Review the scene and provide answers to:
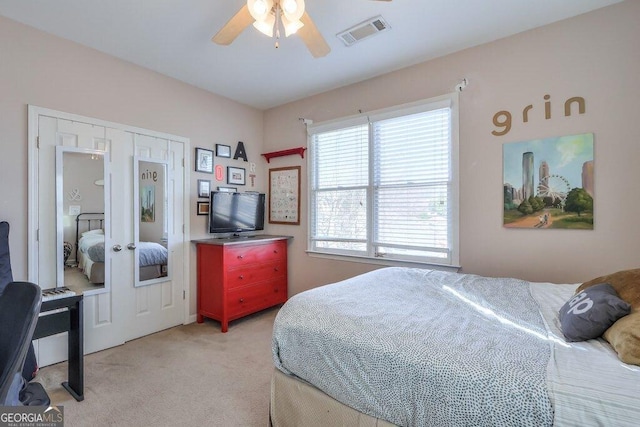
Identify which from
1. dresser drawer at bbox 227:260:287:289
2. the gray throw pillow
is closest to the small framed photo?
dresser drawer at bbox 227:260:287:289

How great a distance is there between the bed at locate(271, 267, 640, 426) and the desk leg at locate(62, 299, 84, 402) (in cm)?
152

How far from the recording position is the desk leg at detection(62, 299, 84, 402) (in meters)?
2.15

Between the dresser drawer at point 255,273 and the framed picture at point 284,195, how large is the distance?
2.09ft

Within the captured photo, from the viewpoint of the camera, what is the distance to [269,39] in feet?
8.86

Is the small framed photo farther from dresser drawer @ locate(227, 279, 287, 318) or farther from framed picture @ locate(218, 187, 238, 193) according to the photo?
dresser drawer @ locate(227, 279, 287, 318)

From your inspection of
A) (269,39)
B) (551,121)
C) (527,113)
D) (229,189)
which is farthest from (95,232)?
(551,121)

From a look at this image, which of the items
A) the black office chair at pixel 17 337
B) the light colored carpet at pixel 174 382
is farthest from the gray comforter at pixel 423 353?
the black office chair at pixel 17 337

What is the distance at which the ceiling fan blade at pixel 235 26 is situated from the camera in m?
1.92

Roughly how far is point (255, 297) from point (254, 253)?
55 centimetres

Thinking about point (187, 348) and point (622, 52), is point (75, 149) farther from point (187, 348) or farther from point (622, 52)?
point (622, 52)

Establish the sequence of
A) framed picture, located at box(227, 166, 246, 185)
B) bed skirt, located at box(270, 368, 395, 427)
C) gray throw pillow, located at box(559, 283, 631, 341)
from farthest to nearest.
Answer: framed picture, located at box(227, 166, 246, 185) < bed skirt, located at box(270, 368, 395, 427) < gray throw pillow, located at box(559, 283, 631, 341)

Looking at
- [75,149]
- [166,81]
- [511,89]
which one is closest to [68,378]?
[75,149]

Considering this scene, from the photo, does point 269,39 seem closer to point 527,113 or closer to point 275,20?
point 275,20

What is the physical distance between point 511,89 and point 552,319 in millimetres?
2047
